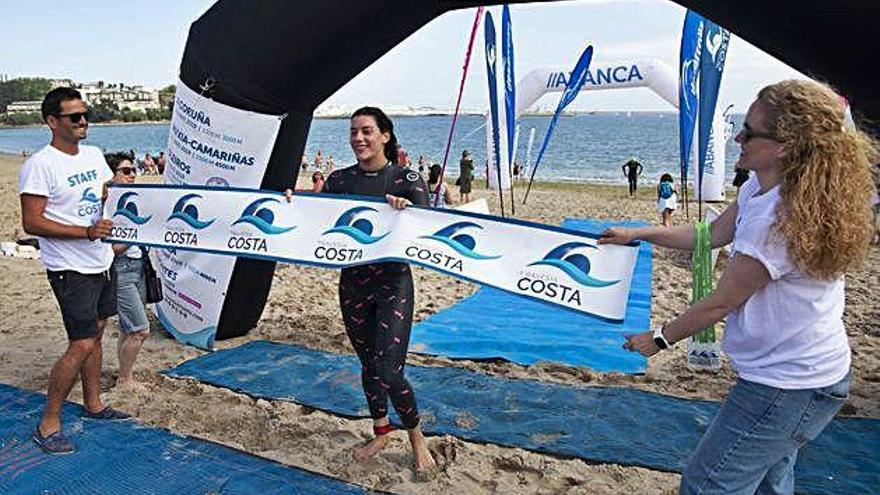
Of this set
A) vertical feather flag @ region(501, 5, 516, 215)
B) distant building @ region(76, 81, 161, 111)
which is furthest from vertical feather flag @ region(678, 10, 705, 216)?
distant building @ region(76, 81, 161, 111)

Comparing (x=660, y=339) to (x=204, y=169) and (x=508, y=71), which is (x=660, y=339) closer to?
(x=204, y=169)

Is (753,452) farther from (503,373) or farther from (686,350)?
(686,350)

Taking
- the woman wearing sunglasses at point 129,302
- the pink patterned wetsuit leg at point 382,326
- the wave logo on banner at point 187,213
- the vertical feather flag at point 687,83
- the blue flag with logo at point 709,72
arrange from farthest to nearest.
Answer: the vertical feather flag at point 687,83 → the blue flag with logo at point 709,72 → the woman wearing sunglasses at point 129,302 → the wave logo on banner at point 187,213 → the pink patterned wetsuit leg at point 382,326

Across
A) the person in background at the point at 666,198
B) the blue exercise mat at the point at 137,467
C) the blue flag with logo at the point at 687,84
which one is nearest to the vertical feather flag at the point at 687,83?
the blue flag with logo at the point at 687,84

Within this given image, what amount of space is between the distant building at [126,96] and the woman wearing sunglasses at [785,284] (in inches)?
5590

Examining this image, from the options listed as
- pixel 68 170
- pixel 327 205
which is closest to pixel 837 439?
pixel 327 205

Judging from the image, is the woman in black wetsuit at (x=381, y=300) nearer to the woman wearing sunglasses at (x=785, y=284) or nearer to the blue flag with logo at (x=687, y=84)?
the woman wearing sunglasses at (x=785, y=284)

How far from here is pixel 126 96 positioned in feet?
477

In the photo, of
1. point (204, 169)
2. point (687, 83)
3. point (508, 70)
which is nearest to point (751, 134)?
point (204, 169)

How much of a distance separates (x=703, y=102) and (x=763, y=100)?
654 cm

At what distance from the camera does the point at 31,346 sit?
5.43 meters

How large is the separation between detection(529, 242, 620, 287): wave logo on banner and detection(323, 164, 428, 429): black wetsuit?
2.48 feet

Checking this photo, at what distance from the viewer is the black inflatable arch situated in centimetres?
350

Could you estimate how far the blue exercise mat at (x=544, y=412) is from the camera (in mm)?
3611
